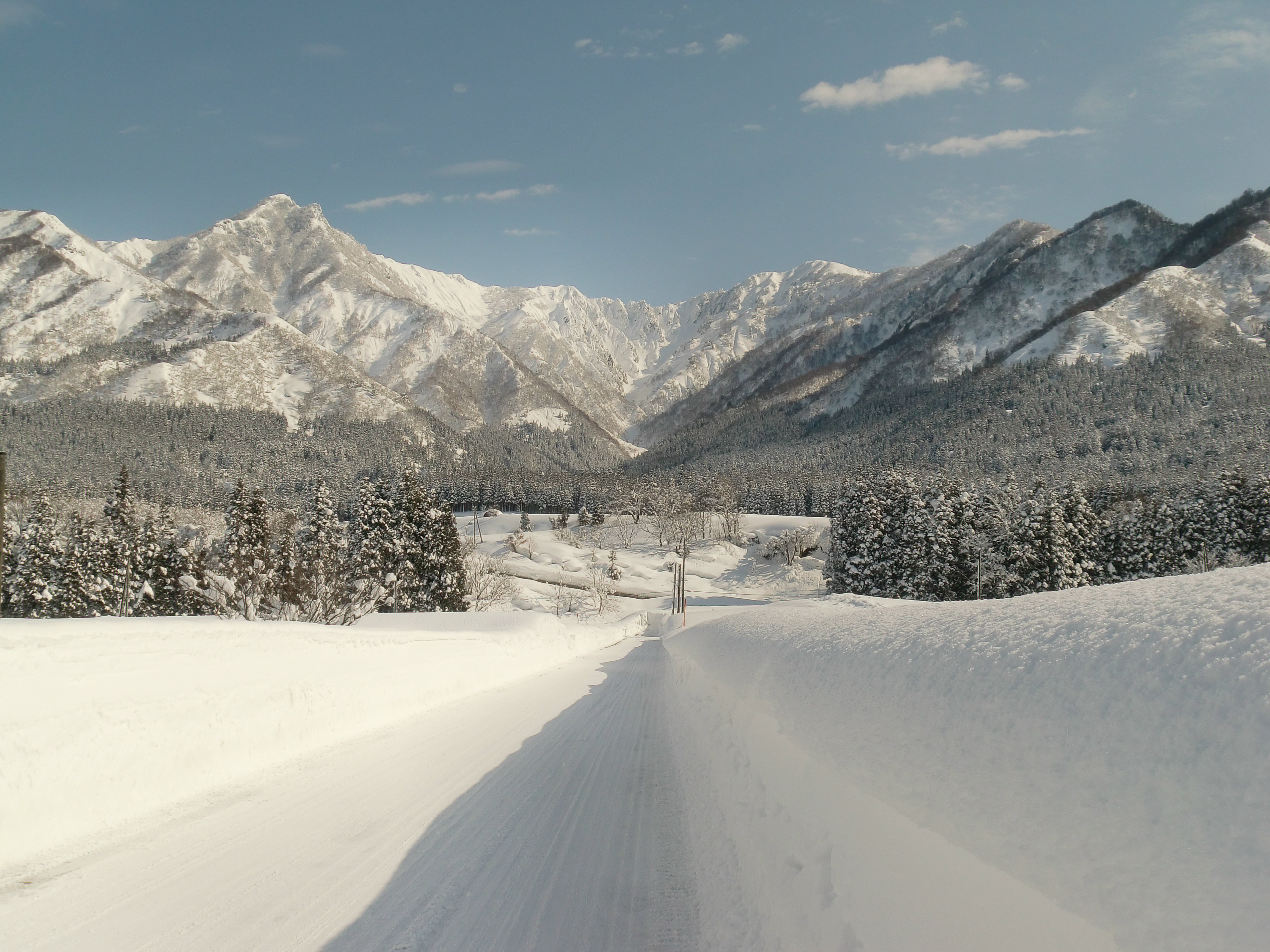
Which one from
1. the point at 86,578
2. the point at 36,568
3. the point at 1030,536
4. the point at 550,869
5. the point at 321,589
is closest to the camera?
the point at 550,869

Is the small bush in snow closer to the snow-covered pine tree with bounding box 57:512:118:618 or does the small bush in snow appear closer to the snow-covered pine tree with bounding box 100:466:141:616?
the snow-covered pine tree with bounding box 100:466:141:616

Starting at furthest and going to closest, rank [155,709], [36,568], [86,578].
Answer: [36,568] → [86,578] → [155,709]

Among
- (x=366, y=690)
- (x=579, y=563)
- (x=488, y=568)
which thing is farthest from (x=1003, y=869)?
(x=579, y=563)

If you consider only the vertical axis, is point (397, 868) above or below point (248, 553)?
below

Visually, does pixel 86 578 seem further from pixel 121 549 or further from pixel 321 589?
pixel 321 589

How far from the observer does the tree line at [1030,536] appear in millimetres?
38656

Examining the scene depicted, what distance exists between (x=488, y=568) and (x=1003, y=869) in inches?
2177

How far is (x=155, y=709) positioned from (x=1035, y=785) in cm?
782

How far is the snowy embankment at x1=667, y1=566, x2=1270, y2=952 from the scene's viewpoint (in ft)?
5.78

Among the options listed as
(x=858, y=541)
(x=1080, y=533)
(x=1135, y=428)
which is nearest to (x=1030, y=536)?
(x=1080, y=533)

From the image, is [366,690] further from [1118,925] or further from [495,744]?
[1118,925]

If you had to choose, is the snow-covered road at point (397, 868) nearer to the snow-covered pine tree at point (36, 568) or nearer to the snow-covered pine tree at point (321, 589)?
the snow-covered pine tree at point (321, 589)

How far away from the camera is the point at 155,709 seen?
6.71 m

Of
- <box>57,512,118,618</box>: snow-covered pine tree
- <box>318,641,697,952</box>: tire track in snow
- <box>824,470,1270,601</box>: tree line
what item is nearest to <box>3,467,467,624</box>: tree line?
<box>57,512,118,618</box>: snow-covered pine tree
